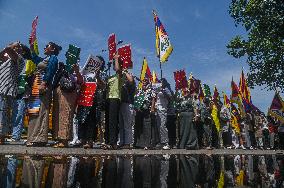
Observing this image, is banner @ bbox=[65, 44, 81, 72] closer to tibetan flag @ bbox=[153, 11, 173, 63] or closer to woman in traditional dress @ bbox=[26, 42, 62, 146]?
woman in traditional dress @ bbox=[26, 42, 62, 146]

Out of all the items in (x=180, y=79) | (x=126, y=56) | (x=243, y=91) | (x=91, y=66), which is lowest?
(x=91, y=66)

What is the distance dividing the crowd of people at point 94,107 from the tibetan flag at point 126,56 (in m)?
0.18

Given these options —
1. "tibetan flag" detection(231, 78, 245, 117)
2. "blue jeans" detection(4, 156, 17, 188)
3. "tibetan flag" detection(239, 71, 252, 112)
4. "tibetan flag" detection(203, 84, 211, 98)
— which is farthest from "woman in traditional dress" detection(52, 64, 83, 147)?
"tibetan flag" detection(239, 71, 252, 112)

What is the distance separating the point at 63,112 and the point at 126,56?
195 cm

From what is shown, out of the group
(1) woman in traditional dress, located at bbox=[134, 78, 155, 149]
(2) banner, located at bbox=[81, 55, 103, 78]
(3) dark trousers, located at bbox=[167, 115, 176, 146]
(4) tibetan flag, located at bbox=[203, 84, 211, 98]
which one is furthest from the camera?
(4) tibetan flag, located at bbox=[203, 84, 211, 98]

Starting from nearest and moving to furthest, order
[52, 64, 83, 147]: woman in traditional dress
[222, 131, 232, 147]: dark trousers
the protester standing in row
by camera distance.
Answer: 1. [52, 64, 83, 147]: woman in traditional dress
2. the protester standing in row
3. [222, 131, 232, 147]: dark trousers

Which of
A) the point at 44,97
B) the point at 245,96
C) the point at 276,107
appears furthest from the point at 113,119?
the point at 276,107

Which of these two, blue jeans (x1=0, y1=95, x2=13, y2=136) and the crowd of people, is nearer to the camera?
blue jeans (x1=0, y1=95, x2=13, y2=136)

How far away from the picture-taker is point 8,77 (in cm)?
700

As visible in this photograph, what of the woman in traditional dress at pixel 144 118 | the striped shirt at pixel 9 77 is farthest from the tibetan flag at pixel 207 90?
the striped shirt at pixel 9 77

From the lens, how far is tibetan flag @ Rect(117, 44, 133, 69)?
27.9ft

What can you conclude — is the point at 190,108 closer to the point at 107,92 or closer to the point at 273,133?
the point at 107,92

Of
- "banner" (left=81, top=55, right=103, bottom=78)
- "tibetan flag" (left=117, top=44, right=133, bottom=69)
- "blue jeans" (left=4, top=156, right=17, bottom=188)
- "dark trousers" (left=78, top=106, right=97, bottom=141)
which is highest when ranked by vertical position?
"tibetan flag" (left=117, top=44, right=133, bottom=69)

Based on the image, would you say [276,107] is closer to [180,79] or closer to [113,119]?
[180,79]
